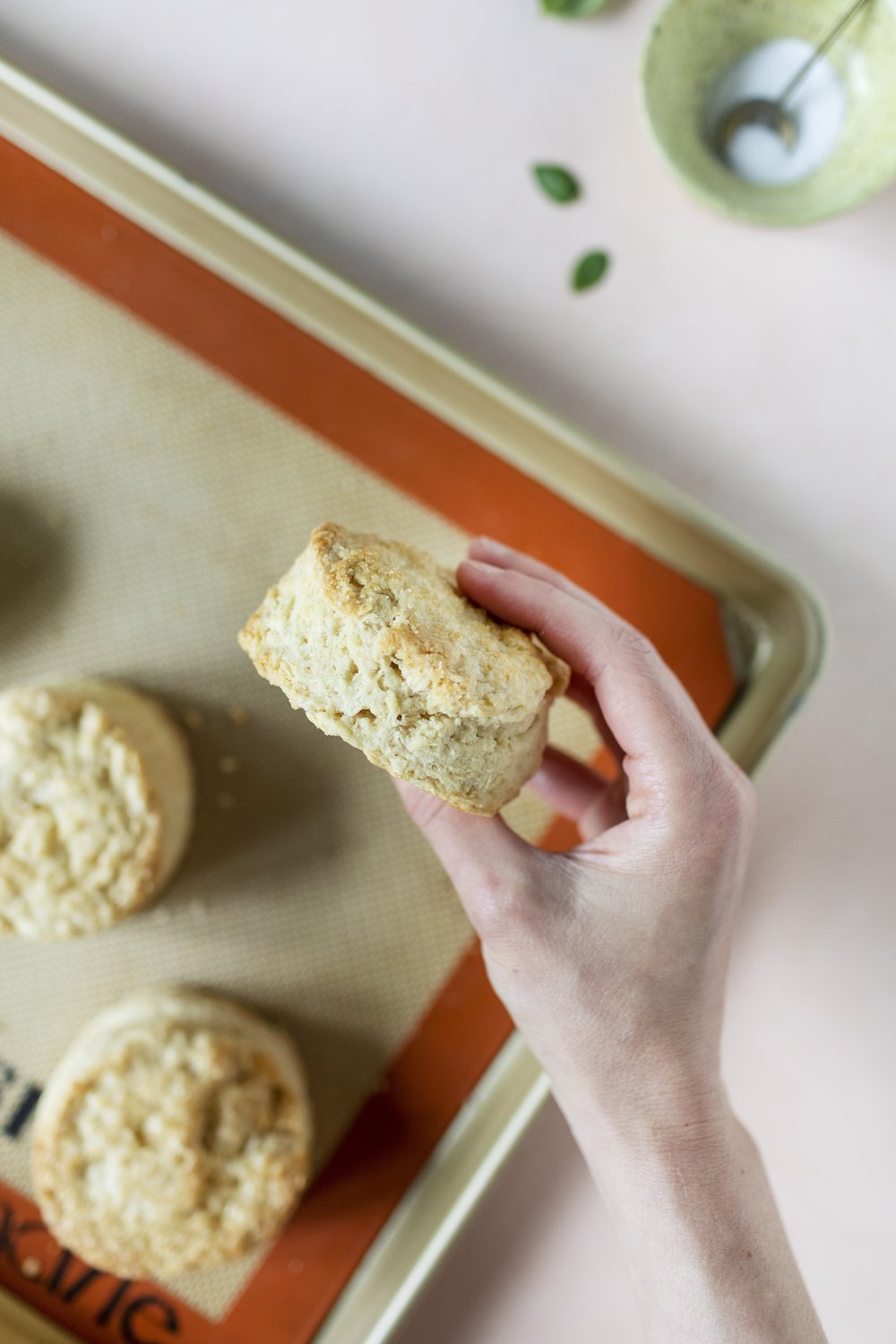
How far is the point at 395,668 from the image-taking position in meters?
1.08

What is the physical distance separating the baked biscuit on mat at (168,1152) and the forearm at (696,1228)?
0.60 meters

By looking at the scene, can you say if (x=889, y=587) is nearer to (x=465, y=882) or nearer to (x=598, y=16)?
(x=465, y=882)

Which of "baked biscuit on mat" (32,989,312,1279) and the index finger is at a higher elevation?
the index finger

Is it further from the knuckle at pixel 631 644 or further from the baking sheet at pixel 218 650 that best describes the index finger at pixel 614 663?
the baking sheet at pixel 218 650

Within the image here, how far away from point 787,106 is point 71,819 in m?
1.82

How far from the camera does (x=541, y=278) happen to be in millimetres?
1911

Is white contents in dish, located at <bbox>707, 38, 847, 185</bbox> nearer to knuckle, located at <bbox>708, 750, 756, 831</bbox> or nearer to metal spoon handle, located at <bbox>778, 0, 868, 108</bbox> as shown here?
metal spoon handle, located at <bbox>778, 0, 868, 108</bbox>

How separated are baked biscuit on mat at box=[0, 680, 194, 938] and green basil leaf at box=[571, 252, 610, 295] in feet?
3.87

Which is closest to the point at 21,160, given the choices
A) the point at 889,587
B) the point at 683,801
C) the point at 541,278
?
the point at 541,278

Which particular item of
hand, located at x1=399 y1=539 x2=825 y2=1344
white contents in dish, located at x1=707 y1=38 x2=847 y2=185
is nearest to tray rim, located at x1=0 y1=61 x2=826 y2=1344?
hand, located at x1=399 y1=539 x2=825 y2=1344

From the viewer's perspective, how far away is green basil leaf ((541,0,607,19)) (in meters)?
1.86

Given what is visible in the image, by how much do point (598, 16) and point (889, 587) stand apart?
1.22 metres

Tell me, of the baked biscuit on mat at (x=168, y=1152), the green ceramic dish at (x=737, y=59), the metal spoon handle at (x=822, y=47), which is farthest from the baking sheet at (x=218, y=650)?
the metal spoon handle at (x=822, y=47)

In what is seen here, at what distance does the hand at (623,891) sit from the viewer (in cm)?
133
